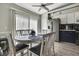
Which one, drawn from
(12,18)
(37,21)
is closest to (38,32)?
(37,21)

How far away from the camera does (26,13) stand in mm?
2150

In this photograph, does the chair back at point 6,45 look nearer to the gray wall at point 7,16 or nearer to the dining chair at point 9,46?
the dining chair at point 9,46

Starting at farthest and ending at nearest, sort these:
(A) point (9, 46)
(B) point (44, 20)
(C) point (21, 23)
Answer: (B) point (44, 20) → (C) point (21, 23) → (A) point (9, 46)

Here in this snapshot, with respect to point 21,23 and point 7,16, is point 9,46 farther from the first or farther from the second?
point 7,16

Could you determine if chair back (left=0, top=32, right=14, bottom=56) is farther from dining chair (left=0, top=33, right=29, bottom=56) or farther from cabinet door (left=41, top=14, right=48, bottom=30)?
cabinet door (left=41, top=14, right=48, bottom=30)

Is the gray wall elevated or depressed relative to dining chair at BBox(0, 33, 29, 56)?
elevated

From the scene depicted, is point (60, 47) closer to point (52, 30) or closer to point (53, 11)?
point (52, 30)

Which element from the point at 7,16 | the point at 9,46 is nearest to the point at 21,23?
the point at 7,16

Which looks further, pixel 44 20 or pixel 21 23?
pixel 44 20

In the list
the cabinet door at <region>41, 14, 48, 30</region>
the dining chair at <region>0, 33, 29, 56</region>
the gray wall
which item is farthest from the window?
the cabinet door at <region>41, 14, 48, 30</region>

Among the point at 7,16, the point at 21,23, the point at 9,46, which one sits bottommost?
the point at 9,46

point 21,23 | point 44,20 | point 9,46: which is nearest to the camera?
point 9,46

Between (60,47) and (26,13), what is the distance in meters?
1.27

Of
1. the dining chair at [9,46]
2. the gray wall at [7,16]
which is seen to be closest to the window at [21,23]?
the gray wall at [7,16]
